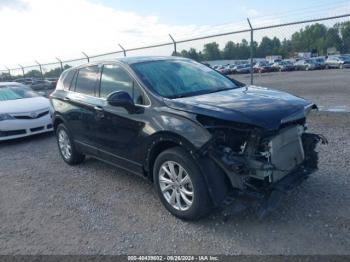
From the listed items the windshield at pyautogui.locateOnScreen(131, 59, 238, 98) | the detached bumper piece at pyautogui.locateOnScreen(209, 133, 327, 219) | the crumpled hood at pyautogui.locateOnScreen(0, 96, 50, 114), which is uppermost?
the windshield at pyautogui.locateOnScreen(131, 59, 238, 98)

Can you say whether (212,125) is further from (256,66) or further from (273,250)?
(256,66)

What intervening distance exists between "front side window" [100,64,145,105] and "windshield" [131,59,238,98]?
0.15 m

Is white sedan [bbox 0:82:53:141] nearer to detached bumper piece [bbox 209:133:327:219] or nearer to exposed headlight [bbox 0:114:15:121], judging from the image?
exposed headlight [bbox 0:114:15:121]

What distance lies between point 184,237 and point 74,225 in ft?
4.30

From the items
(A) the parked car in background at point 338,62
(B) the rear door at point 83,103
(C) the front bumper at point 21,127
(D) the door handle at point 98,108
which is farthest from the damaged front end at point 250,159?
(A) the parked car in background at point 338,62

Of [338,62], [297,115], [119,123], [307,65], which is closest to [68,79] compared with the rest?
[119,123]

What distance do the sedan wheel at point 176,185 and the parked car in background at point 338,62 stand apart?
44657 mm

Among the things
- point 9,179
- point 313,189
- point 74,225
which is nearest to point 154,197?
point 74,225

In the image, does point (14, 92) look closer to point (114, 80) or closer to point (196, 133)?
point (114, 80)

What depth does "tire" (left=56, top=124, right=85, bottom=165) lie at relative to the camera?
591cm

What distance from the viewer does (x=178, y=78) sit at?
455cm

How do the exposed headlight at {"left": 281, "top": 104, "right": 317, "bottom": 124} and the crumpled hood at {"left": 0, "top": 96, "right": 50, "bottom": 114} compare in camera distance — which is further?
the crumpled hood at {"left": 0, "top": 96, "right": 50, "bottom": 114}

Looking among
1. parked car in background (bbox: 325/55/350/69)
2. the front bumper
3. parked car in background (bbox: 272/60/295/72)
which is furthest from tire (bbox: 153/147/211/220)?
parked car in background (bbox: 272/60/295/72)

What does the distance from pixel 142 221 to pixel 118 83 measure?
6.12ft
